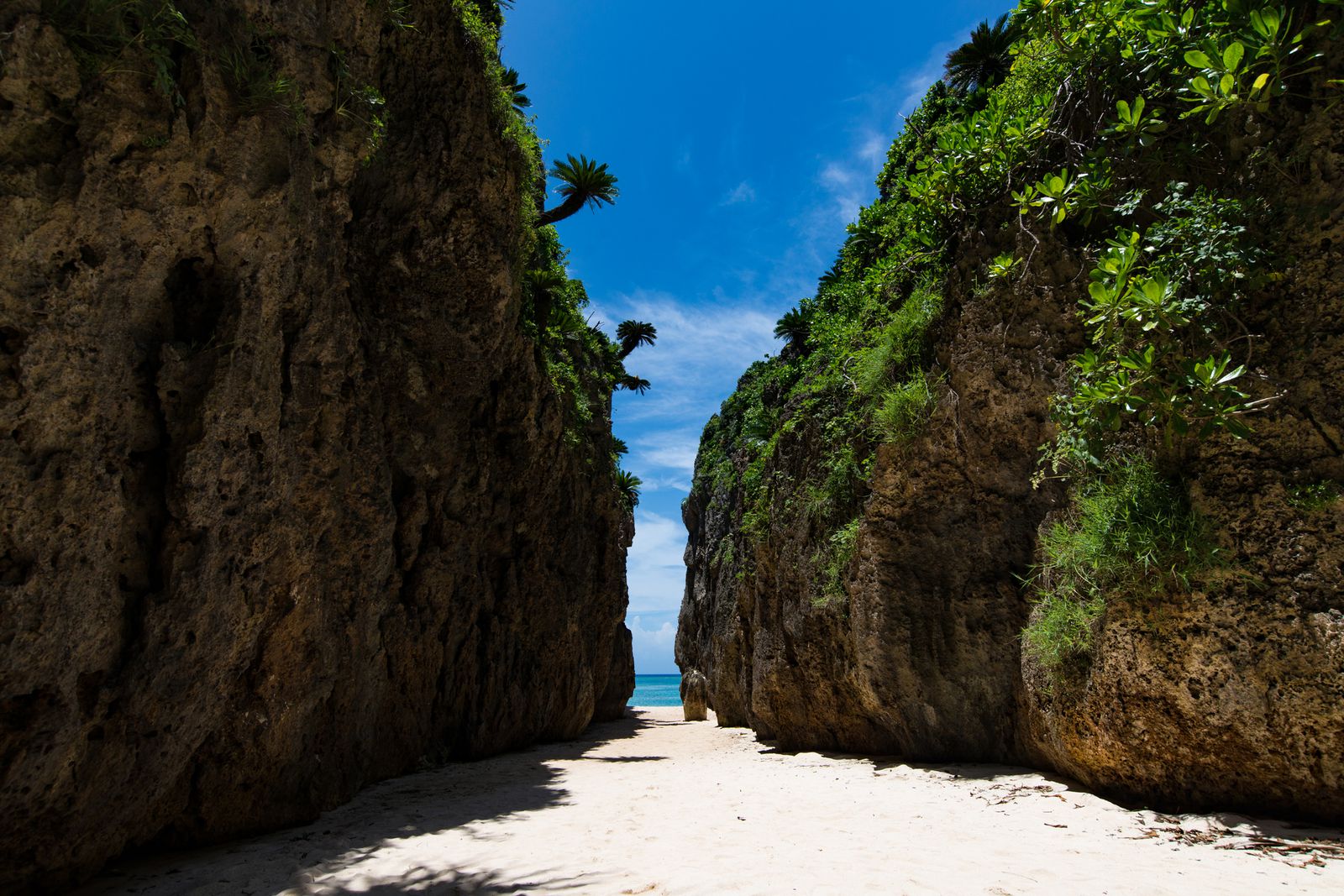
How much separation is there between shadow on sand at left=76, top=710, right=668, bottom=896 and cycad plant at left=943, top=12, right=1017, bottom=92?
53.1 ft

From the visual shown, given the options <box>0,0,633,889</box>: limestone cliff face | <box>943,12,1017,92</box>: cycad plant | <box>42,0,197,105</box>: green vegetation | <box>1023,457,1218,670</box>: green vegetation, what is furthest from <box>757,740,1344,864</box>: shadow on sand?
<box>943,12,1017,92</box>: cycad plant

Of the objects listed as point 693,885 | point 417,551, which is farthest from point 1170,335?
point 417,551

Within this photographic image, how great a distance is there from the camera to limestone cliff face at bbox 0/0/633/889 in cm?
370

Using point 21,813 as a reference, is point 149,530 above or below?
above

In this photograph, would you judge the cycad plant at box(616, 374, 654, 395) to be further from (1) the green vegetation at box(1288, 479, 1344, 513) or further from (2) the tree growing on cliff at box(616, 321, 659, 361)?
(1) the green vegetation at box(1288, 479, 1344, 513)

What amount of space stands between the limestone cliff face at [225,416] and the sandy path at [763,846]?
943 mm

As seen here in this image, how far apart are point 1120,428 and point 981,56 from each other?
12.6 m

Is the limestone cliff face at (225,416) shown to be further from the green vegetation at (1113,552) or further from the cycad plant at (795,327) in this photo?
the cycad plant at (795,327)

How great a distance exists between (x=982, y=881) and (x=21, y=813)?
5.64 metres

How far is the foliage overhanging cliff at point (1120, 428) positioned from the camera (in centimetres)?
443

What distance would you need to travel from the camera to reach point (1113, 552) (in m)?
5.14

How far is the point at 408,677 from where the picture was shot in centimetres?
909

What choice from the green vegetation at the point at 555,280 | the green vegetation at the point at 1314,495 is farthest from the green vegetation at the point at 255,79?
the green vegetation at the point at 1314,495

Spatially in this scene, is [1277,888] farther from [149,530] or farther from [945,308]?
[149,530]
